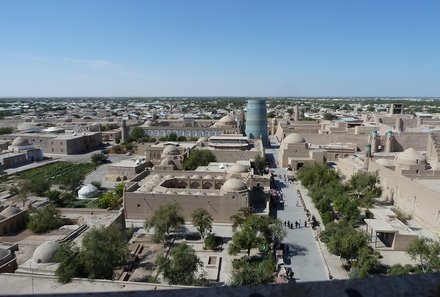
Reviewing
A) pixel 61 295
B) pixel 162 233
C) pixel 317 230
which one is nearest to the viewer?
pixel 61 295

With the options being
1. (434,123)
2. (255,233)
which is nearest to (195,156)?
(255,233)

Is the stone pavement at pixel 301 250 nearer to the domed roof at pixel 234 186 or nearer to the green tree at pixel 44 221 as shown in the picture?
the domed roof at pixel 234 186

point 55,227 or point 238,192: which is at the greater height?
point 238,192

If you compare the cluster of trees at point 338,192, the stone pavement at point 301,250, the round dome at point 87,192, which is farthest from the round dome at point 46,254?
the cluster of trees at point 338,192

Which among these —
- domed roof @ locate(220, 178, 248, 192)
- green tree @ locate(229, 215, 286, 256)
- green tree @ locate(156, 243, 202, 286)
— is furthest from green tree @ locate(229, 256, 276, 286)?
domed roof @ locate(220, 178, 248, 192)

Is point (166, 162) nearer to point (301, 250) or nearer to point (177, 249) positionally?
point (301, 250)

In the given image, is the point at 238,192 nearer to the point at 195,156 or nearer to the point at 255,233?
the point at 255,233

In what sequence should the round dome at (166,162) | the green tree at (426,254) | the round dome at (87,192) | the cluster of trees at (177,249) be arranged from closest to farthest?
the cluster of trees at (177,249) → the green tree at (426,254) → the round dome at (87,192) → the round dome at (166,162)

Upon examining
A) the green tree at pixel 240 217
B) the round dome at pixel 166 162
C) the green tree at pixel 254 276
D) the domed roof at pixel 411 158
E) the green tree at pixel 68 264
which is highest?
the domed roof at pixel 411 158
